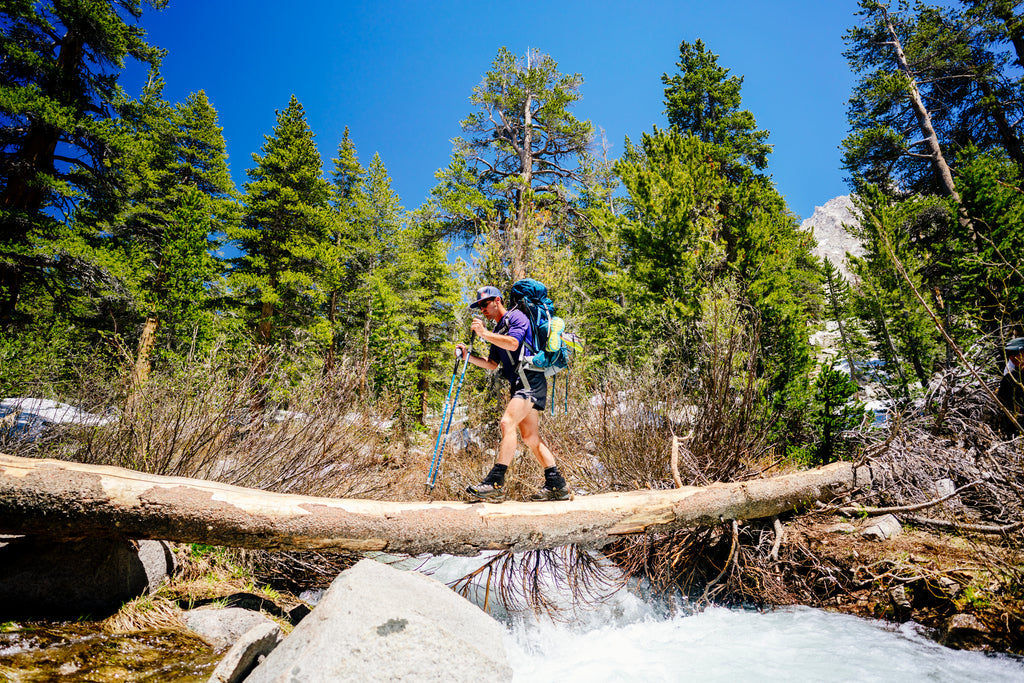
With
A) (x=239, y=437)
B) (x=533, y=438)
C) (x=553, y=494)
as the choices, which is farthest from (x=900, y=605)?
(x=239, y=437)

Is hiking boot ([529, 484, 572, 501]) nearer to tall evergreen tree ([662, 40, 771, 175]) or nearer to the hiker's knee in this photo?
the hiker's knee

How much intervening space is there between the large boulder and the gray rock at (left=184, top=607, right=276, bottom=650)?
1471mm

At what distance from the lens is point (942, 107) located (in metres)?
17.9

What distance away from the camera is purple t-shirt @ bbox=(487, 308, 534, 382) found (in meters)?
4.55

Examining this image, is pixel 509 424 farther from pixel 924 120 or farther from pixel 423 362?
pixel 924 120

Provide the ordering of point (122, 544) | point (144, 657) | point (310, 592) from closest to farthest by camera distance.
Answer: point (144, 657) → point (122, 544) → point (310, 592)

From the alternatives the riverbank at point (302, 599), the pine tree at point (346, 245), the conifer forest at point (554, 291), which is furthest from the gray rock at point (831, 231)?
the riverbank at point (302, 599)

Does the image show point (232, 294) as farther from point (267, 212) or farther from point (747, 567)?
point (747, 567)

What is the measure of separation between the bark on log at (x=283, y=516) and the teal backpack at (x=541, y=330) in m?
1.38

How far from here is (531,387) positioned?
4496 mm

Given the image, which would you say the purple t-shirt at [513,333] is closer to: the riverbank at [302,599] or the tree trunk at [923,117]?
the riverbank at [302,599]

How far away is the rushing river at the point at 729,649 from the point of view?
3799mm

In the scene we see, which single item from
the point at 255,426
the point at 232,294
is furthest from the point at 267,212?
the point at 255,426

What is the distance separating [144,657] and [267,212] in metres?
22.5
